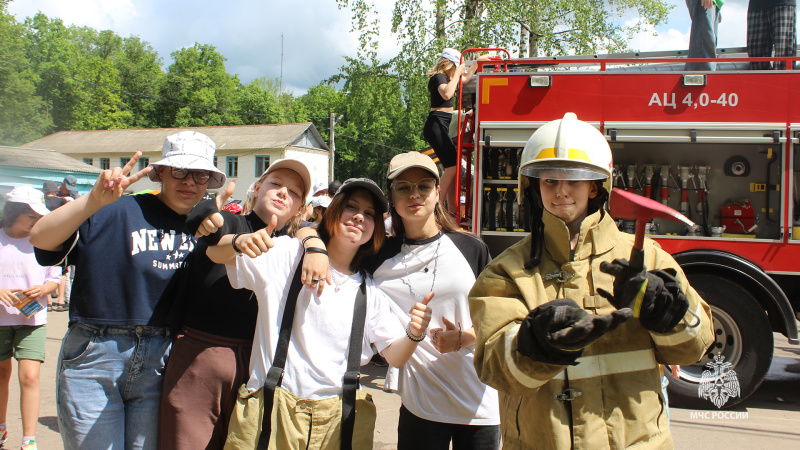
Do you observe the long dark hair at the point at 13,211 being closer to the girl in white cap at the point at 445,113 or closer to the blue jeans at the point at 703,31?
the girl in white cap at the point at 445,113

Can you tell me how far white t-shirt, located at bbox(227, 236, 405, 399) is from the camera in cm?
205

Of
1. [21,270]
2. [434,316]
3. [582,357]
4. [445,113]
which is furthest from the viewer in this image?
[445,113]

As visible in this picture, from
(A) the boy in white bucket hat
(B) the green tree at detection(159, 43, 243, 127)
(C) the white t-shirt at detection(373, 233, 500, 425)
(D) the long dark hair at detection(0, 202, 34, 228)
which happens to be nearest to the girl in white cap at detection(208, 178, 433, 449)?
(C) the white t-shirt at detection(373, 233, 500, 425)

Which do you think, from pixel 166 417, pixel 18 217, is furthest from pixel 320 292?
pixel 18 217

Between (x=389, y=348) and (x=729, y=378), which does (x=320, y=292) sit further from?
(x=729, y=378)

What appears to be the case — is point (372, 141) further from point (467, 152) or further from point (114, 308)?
point (114, 308)

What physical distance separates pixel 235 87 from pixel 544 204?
68.4 m

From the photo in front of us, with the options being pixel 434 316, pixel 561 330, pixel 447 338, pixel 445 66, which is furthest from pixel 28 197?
pixel 445 66

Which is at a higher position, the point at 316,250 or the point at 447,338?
the point at 316,250

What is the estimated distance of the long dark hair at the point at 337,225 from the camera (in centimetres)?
231

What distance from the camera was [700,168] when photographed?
502cm

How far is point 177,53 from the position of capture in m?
57.4

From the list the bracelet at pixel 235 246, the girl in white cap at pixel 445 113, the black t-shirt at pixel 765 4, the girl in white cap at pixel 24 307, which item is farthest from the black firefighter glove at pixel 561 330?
the black t-shirt at pixel 765 4

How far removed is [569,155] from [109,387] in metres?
2.03
